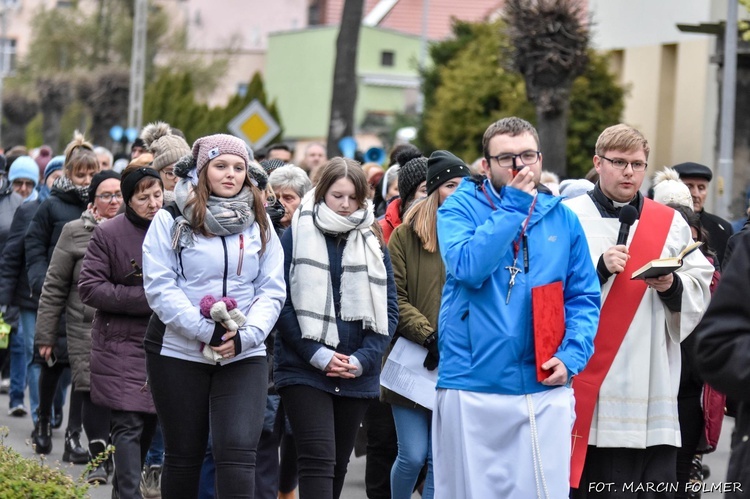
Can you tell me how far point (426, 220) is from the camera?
7.50 metres

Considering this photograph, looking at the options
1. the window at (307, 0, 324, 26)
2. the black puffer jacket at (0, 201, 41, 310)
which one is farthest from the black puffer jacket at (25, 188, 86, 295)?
the window at (307, 0, 324, 26)

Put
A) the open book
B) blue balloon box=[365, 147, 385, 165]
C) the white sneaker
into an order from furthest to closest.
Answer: blue balloon box=[365, 147, 385, 165] < the white sneaker < the open book

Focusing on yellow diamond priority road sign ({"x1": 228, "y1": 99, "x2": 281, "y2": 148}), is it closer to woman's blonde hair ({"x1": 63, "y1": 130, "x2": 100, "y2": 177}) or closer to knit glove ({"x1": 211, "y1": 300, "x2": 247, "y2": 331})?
woman's blonde hair ({"x1": 63, "y1": 130, "x2": 100, "y2": 177})

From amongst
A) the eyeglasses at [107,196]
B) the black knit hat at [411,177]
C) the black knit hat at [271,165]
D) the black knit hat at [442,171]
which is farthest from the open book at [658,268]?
the eyeglasses at [107,196]

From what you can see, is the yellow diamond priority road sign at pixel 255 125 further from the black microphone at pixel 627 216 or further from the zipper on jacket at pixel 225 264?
the black microphone at pixel 627 216

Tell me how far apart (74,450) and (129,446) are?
7.16 ft

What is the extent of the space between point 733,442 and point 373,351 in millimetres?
2997

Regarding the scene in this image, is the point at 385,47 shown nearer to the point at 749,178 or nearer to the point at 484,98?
the point at 484,98

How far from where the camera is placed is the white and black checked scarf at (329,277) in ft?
22.1

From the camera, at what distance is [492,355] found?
540cm

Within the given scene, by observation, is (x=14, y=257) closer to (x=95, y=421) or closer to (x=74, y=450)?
(x=74, y=450)

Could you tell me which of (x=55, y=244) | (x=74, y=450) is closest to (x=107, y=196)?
(x=55, y=244)

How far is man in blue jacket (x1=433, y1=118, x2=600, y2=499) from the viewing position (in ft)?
17.7

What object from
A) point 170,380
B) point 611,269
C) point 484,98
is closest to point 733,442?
point 611,269
